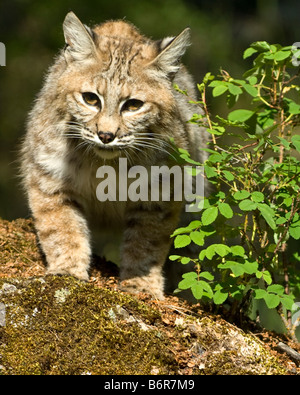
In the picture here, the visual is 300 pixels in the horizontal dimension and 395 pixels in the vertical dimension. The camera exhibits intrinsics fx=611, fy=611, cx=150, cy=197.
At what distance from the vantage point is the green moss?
3186 mm

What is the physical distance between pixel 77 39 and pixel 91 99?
19.6 inches

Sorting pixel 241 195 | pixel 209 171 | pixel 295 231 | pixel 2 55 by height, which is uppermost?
pixel 2 55

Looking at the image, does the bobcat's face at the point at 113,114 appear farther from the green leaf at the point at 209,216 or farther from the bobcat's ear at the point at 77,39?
the green leaf at the point at 209,216

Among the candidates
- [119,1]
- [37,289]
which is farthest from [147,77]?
[119,1]

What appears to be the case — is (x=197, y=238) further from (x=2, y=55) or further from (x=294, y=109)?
(x=2, y=55)

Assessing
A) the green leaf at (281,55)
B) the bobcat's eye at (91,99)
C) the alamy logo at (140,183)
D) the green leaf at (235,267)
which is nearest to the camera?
the green leaf at (235,267)

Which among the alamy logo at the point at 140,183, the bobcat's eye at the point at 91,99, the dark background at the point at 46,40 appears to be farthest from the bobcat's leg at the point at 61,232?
the dark background at the point at 46,40

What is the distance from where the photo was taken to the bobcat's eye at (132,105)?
4305mm

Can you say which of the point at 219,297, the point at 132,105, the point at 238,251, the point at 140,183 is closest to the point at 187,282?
the point at 219,297

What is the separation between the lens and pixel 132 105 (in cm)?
434

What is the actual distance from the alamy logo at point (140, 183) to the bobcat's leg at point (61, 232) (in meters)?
0.30

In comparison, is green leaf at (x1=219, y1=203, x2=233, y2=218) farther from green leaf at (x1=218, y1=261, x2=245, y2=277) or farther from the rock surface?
the rock surface

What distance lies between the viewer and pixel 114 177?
470 cm
